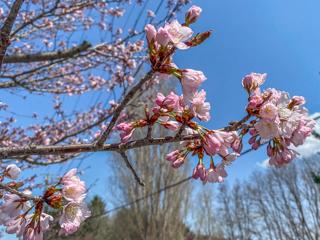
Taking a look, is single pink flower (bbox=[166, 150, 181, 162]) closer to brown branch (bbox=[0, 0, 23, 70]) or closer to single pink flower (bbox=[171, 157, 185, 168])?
single pink flower (bbox=[171, 157, 185, 168])

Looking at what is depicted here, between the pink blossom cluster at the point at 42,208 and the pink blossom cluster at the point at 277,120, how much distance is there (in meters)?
0.53

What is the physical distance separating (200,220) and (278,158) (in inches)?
545

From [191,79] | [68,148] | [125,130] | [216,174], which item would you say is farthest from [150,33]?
[216,174]

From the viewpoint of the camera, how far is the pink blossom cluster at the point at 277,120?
0.84 metres

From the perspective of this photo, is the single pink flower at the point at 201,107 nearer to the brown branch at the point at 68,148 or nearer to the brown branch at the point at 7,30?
the brown branch at the point at 68,148

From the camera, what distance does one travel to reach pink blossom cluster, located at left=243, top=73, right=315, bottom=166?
2.77 ft

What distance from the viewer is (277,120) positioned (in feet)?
2.71

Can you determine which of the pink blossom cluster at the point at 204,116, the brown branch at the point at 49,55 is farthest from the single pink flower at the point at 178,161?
the brown branch at the point at 49,55

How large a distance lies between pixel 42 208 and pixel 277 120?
667 mm

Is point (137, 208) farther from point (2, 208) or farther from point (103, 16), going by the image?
point (2, 208)

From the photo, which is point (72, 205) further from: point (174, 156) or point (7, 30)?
point (7, 30)

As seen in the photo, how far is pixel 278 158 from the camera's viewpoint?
0.96 m

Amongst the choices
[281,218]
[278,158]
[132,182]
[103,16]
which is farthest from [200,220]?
[278,158]

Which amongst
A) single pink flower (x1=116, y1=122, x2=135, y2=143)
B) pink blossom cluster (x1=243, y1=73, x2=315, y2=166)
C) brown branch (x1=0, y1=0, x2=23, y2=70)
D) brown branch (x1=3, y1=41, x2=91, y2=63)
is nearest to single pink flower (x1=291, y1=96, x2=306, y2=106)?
pink blossom cluster (x1=243, y1=73, x2=315, y2=166)
